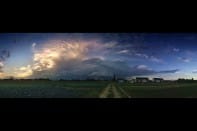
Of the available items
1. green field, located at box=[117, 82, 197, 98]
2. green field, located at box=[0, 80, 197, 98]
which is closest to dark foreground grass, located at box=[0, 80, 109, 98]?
green field, located at box=[0, 80, 197, 98]

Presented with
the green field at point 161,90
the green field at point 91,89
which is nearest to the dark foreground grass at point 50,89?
the green field at point 91,89

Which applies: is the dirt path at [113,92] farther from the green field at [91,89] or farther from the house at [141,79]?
the house at [141,79]

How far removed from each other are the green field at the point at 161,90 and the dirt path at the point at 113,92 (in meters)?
0.07

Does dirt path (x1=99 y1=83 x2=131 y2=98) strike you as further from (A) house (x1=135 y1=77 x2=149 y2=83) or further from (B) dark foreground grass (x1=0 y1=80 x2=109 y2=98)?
(A) house (x1=135 y1=77 x2=149 y2=83)

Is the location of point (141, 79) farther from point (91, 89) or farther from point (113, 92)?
point (91, 89)

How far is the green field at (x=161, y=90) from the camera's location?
5.74 metres

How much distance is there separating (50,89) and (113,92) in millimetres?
917

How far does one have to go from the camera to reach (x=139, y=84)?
5.89 metres
